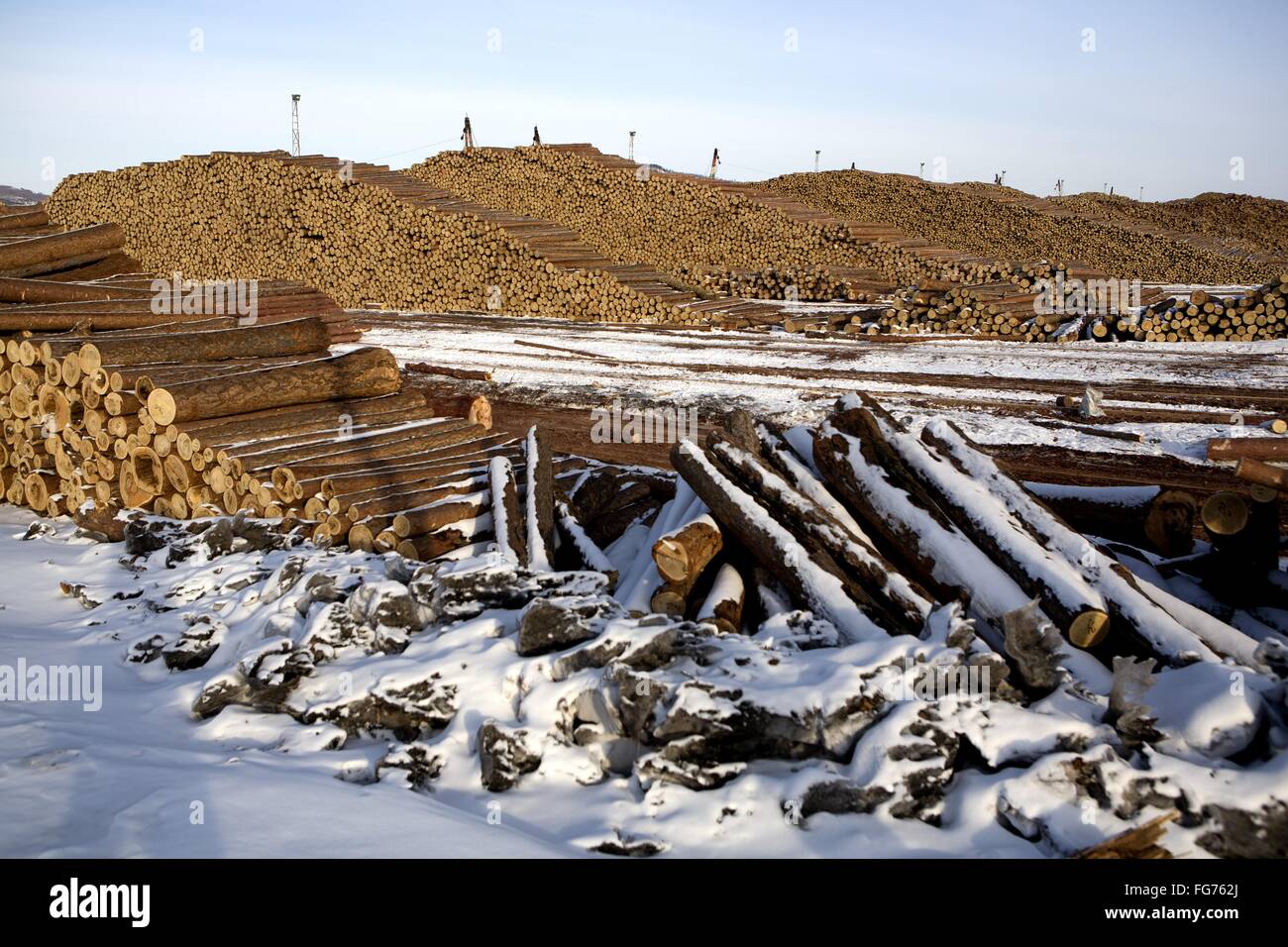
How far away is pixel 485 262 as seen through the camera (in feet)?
66.5

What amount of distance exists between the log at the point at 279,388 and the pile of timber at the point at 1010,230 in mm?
20994

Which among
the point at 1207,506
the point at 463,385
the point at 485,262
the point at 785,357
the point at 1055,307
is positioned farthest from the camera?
the point at 485,262

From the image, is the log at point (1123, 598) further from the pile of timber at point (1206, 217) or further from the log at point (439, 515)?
the pile of timber at point (1206, 217)

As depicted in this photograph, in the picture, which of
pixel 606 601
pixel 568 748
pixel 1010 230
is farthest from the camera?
pixel 1010 230

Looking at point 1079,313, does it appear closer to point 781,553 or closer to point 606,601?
point 781,553

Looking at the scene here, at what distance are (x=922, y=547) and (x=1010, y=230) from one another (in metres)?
31.0

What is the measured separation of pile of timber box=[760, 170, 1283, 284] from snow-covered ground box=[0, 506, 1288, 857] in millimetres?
24309

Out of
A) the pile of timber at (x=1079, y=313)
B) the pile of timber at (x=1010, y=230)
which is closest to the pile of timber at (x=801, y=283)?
the pile of timber at (x=1079, y=313)

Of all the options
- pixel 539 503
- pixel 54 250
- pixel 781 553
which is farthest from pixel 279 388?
pixel 54 250

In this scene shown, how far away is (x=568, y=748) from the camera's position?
3600mm

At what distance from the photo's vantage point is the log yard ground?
307 cm
